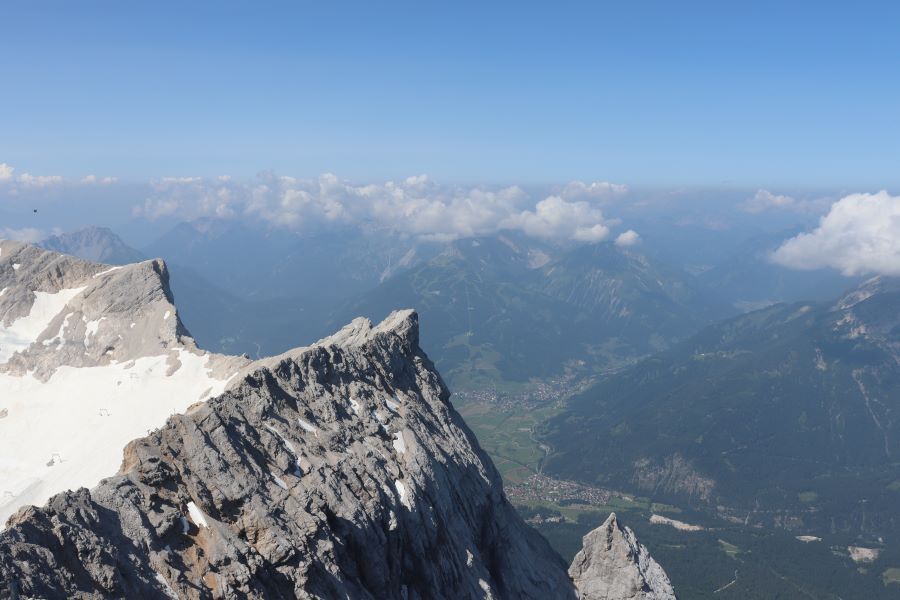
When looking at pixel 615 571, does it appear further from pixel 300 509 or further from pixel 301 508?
pixel 300 509

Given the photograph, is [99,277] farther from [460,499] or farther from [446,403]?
[460,499]

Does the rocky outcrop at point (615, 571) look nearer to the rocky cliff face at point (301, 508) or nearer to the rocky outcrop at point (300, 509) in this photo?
the rocky cliff face at point (301, 508)

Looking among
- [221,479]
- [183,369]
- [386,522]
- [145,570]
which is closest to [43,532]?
[145,570]

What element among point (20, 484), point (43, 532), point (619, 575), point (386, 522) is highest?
point (43, 532)

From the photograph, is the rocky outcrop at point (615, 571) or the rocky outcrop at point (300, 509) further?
the rocky outcrop at point (615, 571)

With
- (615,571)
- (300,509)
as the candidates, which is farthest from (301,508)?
(615,571)

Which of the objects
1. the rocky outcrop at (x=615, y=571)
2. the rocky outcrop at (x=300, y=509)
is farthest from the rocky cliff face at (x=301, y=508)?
the rocky outcrop at (x=615, y=571)

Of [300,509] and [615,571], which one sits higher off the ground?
[300,509]
